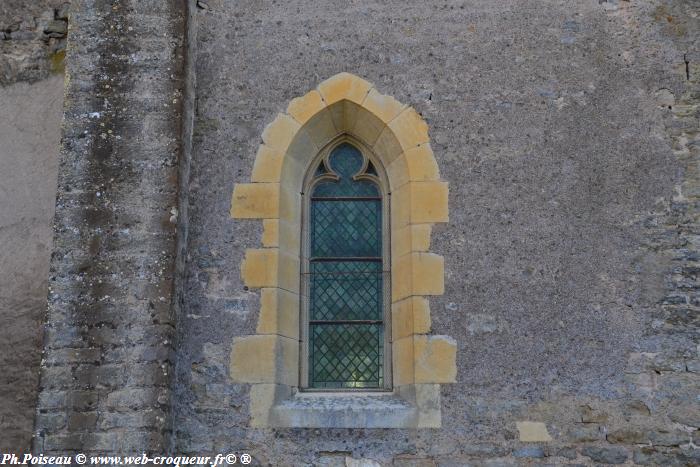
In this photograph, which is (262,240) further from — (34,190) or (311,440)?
(34,190)

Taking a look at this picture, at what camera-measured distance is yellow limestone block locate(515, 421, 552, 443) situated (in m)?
5.13

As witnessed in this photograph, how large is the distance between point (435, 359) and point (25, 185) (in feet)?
10.8

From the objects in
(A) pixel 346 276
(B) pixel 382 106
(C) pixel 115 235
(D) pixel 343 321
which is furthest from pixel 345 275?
(C) pixel 115 235

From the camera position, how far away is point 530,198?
5.56 metres

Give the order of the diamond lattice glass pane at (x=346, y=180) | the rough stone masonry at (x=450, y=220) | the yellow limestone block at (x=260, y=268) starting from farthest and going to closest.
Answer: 1. the diamond lattice glass pane at (x=346, y=180)
2. the yellow limestone block at (x=260, y=268)
3. the rough stone masonry at (x=450, y=220)

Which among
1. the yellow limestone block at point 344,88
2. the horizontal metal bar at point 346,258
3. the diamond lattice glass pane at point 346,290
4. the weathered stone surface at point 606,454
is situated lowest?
the weathered stone surface at point 606,454

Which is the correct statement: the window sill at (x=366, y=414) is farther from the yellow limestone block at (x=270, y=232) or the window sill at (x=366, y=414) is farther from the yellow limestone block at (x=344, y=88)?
the yellow limestone block at (x=344, y=88)

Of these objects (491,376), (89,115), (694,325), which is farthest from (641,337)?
(89,115)

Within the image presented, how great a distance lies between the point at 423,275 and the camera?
17.9ft

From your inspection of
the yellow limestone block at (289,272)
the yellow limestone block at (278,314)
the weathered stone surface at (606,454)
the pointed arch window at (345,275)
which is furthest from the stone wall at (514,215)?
the pointed arch window at (345,275)

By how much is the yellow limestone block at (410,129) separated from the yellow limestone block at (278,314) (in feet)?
4.30

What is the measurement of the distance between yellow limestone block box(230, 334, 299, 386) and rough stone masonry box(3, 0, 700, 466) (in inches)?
2.8

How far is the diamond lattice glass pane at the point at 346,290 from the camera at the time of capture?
574 centimetres

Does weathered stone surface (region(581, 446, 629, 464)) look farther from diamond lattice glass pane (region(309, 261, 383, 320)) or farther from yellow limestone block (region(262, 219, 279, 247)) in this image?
yellow limestone block (region(262, 219, 279, 247))
